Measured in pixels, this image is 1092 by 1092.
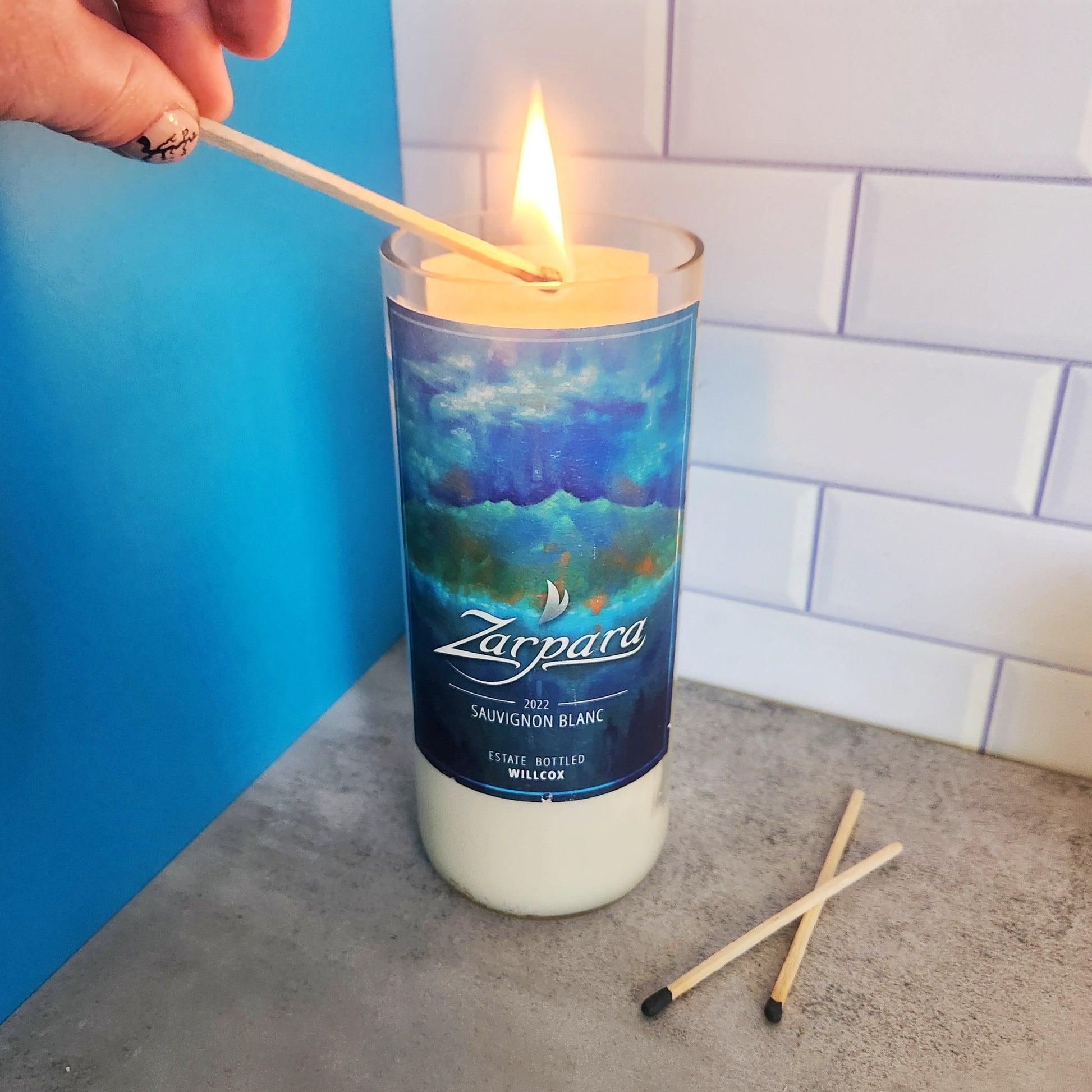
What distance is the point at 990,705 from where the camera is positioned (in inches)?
21.4

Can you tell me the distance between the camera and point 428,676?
0.43 metres

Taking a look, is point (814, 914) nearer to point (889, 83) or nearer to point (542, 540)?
point (542, 540)

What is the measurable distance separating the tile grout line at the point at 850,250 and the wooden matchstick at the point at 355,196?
0.20 m

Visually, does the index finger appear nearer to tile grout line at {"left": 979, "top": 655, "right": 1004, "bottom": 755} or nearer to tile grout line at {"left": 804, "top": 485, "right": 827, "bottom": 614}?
tile grout line at {"left": 804, "top": 485, "right": 827, "bottom": 614}

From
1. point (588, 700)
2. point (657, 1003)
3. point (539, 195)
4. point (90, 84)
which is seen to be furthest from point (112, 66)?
point (657, 1003)

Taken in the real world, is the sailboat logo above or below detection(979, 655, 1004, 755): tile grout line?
above

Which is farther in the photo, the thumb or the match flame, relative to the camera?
the match flame

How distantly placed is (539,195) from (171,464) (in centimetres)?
20

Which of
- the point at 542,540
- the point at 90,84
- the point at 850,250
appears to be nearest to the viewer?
the point at 90,84

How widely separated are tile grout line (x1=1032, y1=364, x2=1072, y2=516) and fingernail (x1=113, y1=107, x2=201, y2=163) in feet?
1.24

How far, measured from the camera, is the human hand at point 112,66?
0.24m

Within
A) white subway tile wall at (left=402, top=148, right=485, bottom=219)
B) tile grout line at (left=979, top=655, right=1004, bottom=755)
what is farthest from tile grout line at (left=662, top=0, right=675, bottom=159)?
tile grout line at (left=979, top=655, right=1004, bottom=755)

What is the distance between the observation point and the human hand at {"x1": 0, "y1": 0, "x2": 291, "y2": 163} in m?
0.24

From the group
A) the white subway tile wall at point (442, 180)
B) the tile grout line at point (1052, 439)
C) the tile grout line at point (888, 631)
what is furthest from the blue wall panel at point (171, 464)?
the tile grout line at point (1052, 439)
